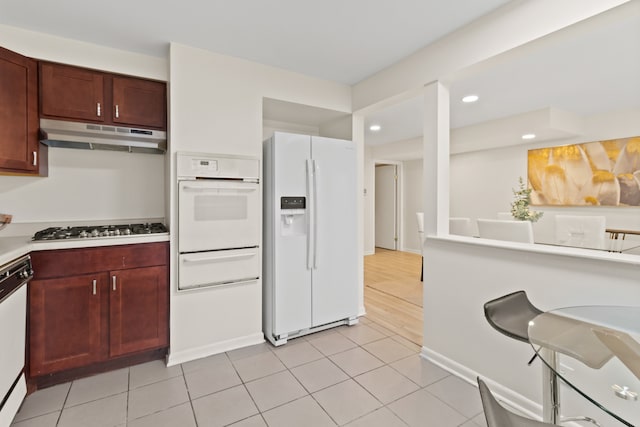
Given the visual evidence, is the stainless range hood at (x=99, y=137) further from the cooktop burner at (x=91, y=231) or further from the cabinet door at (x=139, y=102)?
the cooktop burner at (x=91, y=231)

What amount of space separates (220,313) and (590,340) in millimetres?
2348

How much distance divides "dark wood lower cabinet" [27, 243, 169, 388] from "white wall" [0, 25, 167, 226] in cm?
66

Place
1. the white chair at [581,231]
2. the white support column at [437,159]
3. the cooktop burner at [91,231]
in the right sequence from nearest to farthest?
the cooktop burner at [91,231]
the white support column at [437,159]
the white chair at [581,231]

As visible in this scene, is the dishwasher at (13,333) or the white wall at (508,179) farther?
the white wall at (508,179)

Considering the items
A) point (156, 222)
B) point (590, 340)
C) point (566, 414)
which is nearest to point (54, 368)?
point (156, 222)

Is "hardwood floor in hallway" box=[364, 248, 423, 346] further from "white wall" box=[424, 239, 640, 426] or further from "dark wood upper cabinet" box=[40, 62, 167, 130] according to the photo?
"dark wood upper cabinet" box=[40, 62, 167, 130]

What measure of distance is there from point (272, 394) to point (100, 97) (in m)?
2.57

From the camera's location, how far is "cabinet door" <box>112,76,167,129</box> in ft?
8.04

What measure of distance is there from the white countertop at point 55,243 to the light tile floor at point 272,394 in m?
0.95

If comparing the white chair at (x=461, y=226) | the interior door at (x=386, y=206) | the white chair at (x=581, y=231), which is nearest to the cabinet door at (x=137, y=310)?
the white chair at (x=461, y=226)

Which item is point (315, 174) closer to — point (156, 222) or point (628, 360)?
point (156, 222)

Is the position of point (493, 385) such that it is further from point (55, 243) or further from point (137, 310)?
point (55, 243)

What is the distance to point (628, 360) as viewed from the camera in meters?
1.02

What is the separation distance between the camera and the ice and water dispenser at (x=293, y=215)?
2.69 metres
